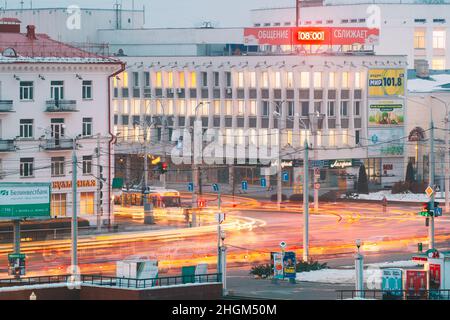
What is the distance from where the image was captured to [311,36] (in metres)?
134

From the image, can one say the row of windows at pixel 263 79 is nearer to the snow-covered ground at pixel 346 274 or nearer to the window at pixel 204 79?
the window at pixel 204 79

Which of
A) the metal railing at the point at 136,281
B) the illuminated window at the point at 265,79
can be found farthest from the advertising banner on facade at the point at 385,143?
the metal railing at the point at 136,281

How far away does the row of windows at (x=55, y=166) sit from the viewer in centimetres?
9538

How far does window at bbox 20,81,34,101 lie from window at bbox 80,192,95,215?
6785 mm

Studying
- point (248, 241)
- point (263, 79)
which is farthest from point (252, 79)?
point (248, 241)

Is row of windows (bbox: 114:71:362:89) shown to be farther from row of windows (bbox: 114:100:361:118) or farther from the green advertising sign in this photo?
the green advertising sign

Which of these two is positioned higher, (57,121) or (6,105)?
(6,105)

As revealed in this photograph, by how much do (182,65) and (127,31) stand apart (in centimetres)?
1989

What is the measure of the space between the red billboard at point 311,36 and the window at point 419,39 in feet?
140

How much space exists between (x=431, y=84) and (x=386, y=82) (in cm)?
1094

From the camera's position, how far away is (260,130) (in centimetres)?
13562

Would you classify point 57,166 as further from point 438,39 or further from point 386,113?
point 438,39
